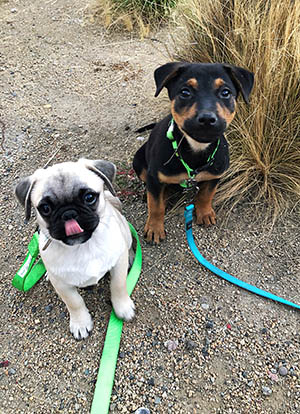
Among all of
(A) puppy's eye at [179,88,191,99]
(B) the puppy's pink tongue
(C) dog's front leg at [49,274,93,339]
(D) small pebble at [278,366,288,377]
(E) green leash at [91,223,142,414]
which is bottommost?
(D) small pebble at [278,366,288,377]

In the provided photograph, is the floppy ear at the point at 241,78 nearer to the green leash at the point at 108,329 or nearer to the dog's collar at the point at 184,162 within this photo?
the dog's collar at the point at 184,162

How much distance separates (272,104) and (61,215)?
2412 millimetres

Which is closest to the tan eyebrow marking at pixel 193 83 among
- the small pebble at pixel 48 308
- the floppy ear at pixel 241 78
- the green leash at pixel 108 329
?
the floppy ear at pixel 241 78

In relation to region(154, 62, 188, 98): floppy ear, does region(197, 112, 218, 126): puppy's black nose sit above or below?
below

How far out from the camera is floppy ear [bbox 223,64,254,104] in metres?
2.55

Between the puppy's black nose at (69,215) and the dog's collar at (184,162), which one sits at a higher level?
the puppy's black nose at (69,215)

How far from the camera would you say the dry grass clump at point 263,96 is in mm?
3273

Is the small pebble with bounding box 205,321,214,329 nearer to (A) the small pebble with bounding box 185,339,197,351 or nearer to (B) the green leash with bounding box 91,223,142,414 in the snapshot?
(A) the small pebble with bounding box 185,339,197,351

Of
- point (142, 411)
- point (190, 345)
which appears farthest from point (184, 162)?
point (142, 411)

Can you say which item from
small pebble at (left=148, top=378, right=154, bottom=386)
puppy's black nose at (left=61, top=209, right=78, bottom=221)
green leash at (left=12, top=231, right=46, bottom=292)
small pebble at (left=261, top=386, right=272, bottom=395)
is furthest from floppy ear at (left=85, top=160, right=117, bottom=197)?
small pebble at (left=261, top=386, right=272, bottom=395)

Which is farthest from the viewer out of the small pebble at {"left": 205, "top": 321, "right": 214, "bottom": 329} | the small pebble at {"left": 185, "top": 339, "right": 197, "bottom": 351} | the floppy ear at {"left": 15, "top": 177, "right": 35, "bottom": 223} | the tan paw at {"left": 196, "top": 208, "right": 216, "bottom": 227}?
the tan paw at {"left": 196, "top": 208, "right": 216, "bottom": 227}

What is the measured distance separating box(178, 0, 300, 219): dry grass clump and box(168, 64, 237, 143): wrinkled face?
931 millimetres

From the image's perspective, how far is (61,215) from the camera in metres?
1.98

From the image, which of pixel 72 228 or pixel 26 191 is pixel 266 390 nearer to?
pixel 72 228
